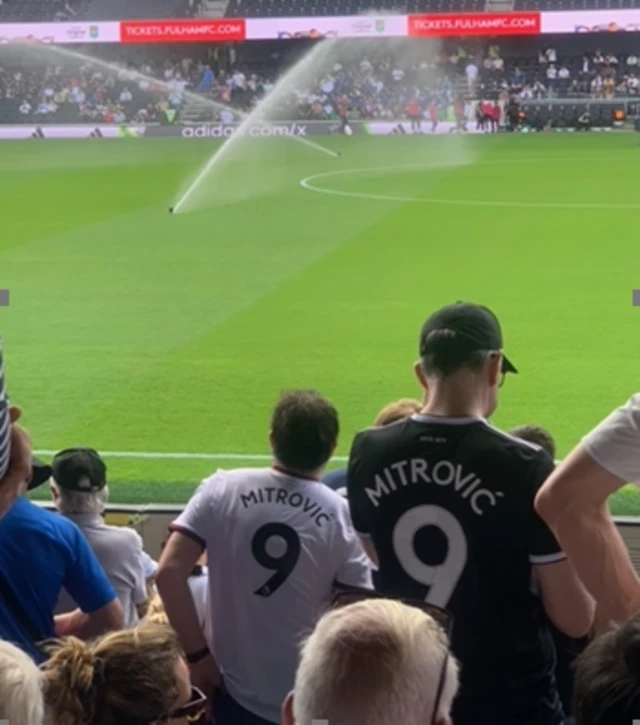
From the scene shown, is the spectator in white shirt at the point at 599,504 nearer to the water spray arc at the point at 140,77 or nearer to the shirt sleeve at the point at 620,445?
the shirt sleeve at the point at 620,445

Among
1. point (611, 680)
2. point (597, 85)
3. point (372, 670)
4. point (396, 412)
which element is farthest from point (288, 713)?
point (597, 85)

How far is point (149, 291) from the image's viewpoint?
14.7 m

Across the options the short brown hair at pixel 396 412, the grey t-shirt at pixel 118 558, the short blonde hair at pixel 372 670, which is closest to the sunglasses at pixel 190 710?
the short blonde hair at pixel 372 670

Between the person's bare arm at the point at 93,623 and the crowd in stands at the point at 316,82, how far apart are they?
40.0m

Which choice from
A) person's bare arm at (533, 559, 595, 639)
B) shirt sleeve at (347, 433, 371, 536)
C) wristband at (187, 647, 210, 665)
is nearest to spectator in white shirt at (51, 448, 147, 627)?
wristband at (187, 647, 210, 665)

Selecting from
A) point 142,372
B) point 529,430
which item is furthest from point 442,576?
point 142,372

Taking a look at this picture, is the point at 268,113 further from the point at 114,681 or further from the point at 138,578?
the point at 114,681

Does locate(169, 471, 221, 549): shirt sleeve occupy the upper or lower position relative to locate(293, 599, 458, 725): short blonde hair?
lower

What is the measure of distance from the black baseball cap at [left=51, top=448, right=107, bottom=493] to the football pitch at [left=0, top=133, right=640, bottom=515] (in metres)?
2.85

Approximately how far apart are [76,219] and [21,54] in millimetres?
34678

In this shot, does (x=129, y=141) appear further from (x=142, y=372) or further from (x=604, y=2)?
(x=142, y=372)

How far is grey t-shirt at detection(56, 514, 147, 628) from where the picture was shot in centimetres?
485

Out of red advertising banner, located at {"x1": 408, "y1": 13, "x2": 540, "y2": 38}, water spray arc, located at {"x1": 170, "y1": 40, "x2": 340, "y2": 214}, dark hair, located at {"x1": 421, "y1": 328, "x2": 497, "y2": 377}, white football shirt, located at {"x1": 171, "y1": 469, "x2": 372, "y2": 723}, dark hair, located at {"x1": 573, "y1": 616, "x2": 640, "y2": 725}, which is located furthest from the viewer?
red advertising banner, located at {"x1": 408, "y1": 13, "x2": 540, "y2": 38}

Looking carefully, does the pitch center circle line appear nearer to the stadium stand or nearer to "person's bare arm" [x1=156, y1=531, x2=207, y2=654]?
"person's bare arm" [x1=156, y1=531, x2=207, y2=654]
